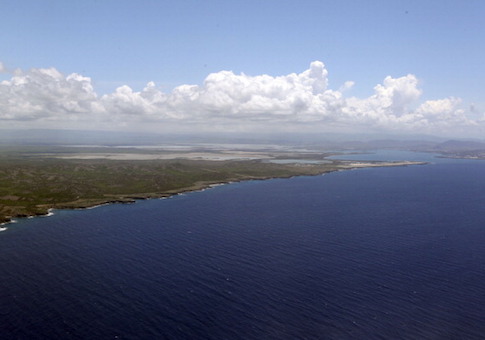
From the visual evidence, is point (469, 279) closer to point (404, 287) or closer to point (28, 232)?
point (404, 287)

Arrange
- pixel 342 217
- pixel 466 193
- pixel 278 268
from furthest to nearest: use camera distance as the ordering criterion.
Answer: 1. pixel 466 193
2. pixel 342 217
3. pixel 278 268

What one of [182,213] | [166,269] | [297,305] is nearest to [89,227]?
[182,213]

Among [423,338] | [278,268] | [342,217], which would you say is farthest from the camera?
[342,217]

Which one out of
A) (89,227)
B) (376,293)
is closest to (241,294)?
(376,293)

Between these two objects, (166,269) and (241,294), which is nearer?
(241,294)

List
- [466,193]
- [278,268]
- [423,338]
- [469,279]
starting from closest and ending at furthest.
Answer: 1. [423,338]
2. [469,279]
3. [278,268]
4. [466,193]

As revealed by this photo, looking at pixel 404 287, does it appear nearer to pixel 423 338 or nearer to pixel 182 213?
pixel 423 338
